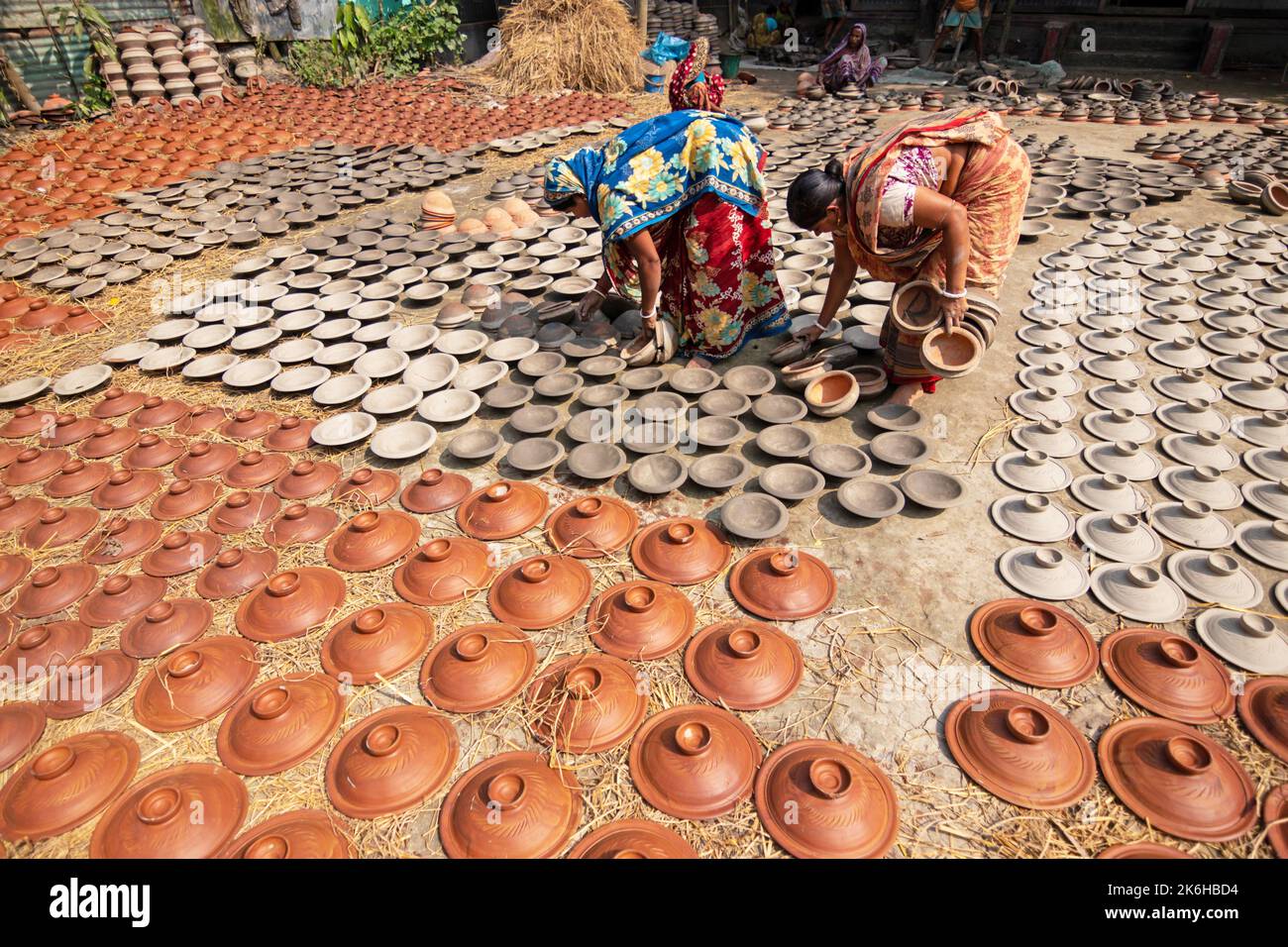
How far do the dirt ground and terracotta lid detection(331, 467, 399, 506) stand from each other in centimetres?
19

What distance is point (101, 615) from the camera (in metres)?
2.54

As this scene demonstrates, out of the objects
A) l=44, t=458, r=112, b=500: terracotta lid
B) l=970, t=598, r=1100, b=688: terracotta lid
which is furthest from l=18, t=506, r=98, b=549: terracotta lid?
l=970, t=598, r=1100, b=688: terracotta lid

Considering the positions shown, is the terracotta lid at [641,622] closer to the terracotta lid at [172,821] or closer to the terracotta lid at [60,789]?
the terracotta lid at [172,821]

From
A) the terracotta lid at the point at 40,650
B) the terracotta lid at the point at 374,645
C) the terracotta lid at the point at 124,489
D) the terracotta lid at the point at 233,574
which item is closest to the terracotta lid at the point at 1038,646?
the terracotta lid at the point at 374,645

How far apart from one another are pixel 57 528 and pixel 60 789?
5.16ft

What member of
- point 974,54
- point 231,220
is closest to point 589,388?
point 231,220

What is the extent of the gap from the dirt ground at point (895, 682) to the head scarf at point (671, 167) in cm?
121

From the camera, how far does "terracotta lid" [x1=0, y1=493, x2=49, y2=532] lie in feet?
9.81

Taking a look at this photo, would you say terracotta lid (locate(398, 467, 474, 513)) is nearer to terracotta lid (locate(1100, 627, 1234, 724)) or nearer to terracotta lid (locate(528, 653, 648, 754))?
terracotta lid (locate(528, 653, 648, 754))

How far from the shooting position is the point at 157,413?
369 centimetres

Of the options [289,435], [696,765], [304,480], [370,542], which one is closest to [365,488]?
[304,480]

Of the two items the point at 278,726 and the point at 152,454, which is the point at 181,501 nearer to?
the point at 152,454

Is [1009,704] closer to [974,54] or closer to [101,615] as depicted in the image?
[101,615]

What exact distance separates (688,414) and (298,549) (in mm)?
2023
